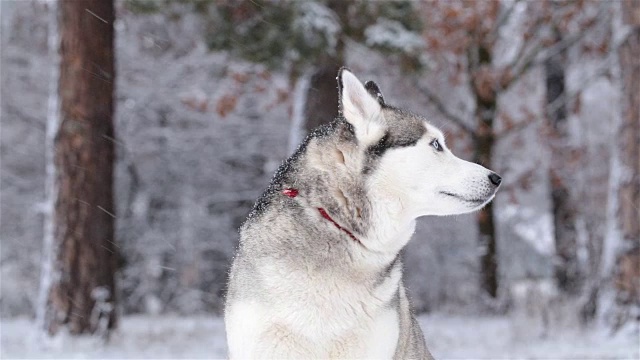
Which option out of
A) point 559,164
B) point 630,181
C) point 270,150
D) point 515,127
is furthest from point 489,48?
point 630,181

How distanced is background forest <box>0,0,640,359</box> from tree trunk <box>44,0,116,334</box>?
2 cm

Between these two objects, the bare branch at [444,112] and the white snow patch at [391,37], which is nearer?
the white snow patch at [391,37]

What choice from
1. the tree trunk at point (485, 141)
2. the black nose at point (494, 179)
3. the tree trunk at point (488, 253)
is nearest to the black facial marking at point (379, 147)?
the black nose at point (494, 179)

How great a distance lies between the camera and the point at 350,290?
3842 mm

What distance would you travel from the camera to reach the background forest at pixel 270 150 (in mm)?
10688

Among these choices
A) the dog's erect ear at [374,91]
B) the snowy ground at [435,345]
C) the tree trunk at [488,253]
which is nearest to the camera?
the dog's erect ear at [374,91]

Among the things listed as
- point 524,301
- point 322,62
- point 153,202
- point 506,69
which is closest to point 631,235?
point 524,301

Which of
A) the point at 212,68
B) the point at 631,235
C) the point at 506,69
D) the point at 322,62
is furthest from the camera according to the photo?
the point at 212,68

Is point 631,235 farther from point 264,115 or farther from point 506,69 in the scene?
point 264,115

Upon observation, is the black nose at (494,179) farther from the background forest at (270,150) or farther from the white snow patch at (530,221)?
the white snow patch at (530,221)

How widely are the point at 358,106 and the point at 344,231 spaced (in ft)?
1.91

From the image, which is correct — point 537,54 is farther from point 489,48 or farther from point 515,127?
point 515,127

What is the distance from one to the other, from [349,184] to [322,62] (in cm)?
831

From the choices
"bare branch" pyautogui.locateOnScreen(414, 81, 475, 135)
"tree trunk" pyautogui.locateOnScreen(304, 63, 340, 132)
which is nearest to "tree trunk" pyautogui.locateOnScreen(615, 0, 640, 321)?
"tree trunk" pyautogui.locateOnScreen(304, 63, 340, 132)
